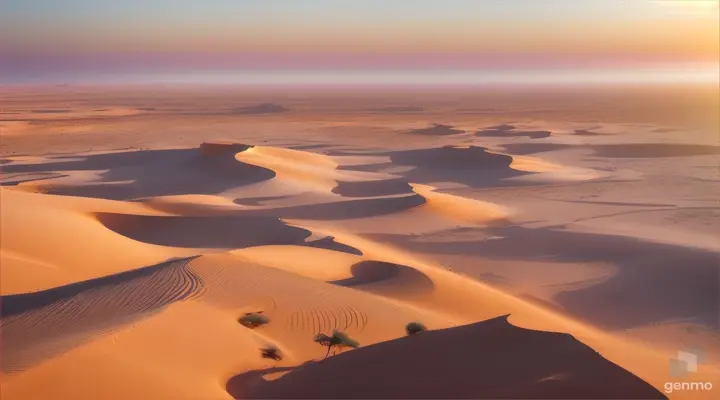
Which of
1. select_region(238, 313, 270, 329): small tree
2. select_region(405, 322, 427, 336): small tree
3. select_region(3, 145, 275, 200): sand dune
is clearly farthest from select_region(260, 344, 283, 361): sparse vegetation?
select_region(3, 145, 275, 200): sand dune

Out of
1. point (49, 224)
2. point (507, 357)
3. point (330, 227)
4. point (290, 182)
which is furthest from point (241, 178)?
point (507, 357)

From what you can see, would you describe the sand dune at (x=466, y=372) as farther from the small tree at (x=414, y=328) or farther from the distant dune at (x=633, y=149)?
the distant dune at (x=633, y=149)

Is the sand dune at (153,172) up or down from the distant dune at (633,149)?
up

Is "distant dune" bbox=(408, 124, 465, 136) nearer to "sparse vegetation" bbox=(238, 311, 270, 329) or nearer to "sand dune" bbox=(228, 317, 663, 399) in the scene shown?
"sparse vegetation" bbox=(238, 311, 270, 329)

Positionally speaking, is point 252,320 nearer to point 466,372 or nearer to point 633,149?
point 466,372

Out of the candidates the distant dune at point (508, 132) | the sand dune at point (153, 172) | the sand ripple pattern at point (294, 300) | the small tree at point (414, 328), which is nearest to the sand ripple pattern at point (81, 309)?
the sand ripple pattern at point (294, 300)

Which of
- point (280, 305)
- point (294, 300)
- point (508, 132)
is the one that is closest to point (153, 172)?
point (294, 300)
